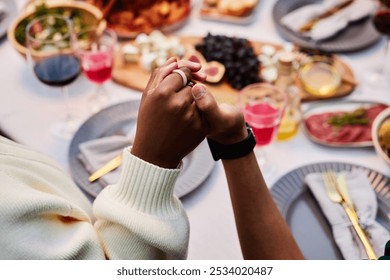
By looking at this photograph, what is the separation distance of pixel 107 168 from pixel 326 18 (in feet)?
3.29

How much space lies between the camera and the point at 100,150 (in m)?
1.26

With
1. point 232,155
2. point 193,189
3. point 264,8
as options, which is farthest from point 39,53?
point 264,8

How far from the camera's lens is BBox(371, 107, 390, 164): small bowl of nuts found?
1.21 meters

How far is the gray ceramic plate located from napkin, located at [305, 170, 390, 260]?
27 cm

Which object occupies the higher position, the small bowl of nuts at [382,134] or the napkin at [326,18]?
the napkin at [326,18]

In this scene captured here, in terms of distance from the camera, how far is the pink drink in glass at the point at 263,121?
3.85 feet

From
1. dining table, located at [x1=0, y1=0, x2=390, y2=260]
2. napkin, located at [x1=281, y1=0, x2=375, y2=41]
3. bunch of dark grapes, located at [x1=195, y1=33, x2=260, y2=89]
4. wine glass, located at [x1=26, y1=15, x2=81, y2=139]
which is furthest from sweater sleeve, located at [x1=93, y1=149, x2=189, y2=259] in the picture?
napkin, located at [x1=281, y1=0, x2=375, y2=41]

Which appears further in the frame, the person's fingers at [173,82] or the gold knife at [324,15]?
the gold knife at [324,15]

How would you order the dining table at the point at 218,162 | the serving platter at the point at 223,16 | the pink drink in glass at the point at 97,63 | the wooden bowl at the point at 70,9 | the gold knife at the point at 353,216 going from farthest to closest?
the serving platter at the point at 223,16, the wooden bowl at the point at 70,9, the pink drink in glass at the point at 97,63, the dining table at the point at 218,162, the gold knife at the point at 353,216

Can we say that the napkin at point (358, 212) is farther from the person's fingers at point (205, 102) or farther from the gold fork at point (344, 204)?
the person's fingers at point (205, 102)

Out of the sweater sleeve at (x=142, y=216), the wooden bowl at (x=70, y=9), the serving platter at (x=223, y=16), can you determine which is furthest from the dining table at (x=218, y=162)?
the sweater sleeve at (x=142, y=216)

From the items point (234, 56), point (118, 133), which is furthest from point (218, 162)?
point (234, 56)

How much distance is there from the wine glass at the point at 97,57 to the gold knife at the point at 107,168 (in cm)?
30

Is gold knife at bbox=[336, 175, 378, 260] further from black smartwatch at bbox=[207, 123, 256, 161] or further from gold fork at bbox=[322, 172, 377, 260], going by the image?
black smartwatch at bbox=[207, 123, 256, 161]
